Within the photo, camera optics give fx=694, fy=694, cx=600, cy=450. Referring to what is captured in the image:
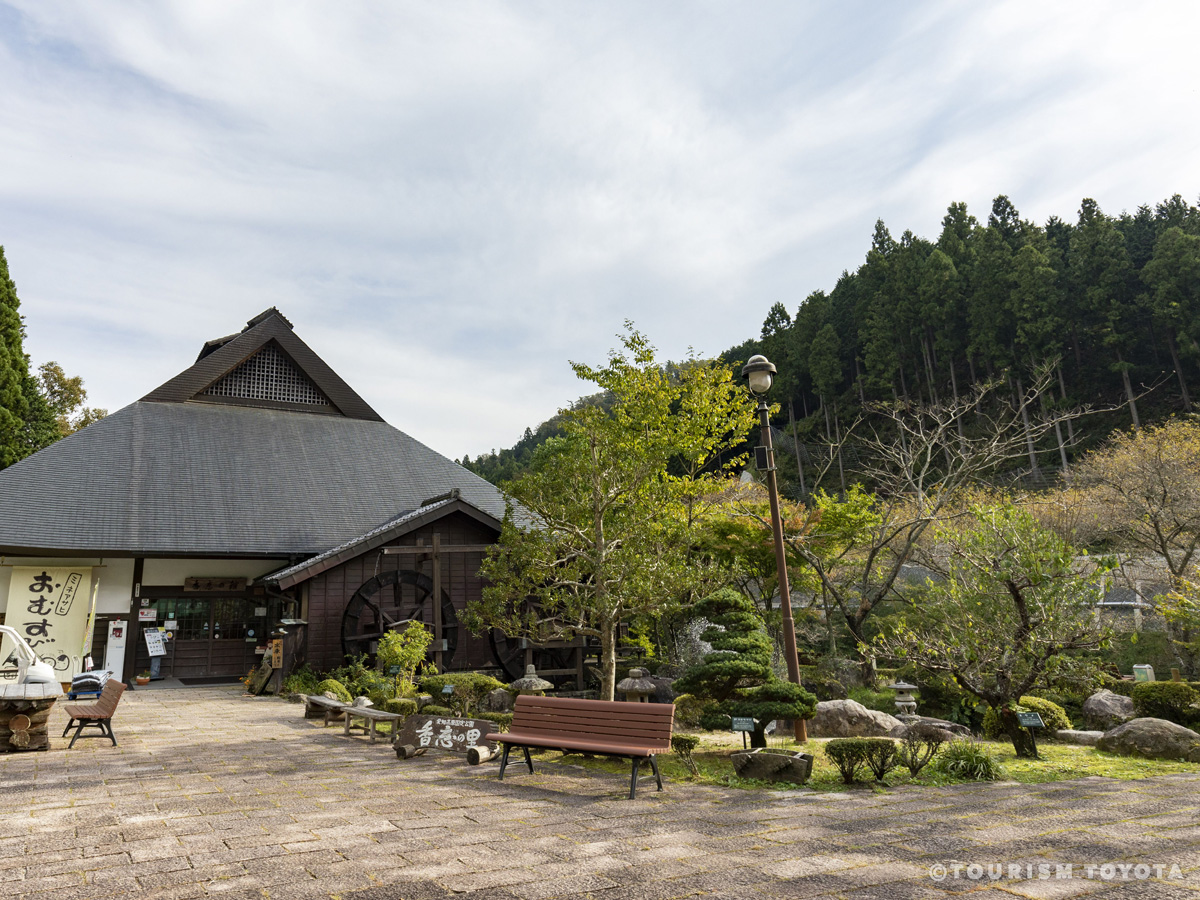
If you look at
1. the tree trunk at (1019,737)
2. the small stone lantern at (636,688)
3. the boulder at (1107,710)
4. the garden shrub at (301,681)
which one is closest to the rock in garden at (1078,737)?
the boulder at (1107,710)

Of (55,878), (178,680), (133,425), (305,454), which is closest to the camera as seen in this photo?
(55,878)

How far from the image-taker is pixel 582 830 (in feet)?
15.4

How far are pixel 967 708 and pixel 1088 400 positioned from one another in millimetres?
27852

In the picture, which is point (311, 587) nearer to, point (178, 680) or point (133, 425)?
point (178, 680)

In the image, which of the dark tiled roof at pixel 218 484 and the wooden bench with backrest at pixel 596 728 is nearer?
the wooden bench with backrest at pixel 596 728

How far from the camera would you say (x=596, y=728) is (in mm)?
6340

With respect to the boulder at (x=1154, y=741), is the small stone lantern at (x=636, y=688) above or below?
above

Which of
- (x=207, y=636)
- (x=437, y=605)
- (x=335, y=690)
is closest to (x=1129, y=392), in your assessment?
(x=437, y=605)

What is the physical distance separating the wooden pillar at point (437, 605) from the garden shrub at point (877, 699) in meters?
8.26

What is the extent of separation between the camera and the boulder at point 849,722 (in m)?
9.69

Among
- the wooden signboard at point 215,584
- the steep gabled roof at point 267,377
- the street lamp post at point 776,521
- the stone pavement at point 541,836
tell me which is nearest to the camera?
the stone pavement at point 541,836

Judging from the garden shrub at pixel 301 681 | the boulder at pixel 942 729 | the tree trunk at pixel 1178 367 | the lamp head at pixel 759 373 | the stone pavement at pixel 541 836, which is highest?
the tree trunk at pixel 1178 367

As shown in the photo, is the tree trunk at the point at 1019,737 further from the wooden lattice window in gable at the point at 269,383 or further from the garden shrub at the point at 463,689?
the wooden lattice window in gable at the point at 269,383

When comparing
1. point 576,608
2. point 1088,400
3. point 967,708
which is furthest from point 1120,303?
point 576,608
